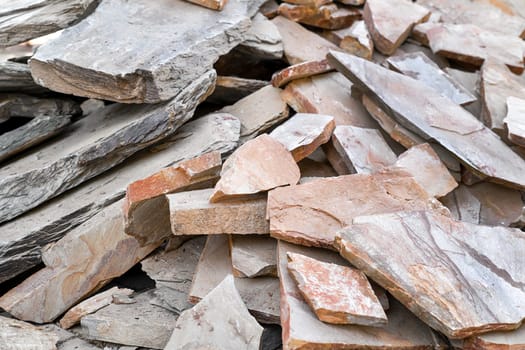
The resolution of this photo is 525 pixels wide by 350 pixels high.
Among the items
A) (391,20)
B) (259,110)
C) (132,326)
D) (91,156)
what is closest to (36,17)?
(91,156)

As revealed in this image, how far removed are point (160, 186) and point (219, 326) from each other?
66 cm

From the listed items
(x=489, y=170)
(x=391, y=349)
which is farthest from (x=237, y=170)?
(x=489, y=170)

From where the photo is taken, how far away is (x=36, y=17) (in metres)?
2.90

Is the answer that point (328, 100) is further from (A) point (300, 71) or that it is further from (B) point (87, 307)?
(B) point (87, 307)

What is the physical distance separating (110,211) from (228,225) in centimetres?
66

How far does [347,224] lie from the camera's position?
211 centimetres

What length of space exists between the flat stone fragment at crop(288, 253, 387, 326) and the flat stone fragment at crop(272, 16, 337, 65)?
167 cm

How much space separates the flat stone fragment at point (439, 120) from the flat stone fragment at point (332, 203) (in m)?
0.37

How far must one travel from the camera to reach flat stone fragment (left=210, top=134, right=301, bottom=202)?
6.99ft

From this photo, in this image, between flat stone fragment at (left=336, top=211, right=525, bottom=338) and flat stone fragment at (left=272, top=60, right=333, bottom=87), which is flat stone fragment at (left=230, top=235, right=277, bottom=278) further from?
flat stone fragment at (left=272, top=60, right=333, bottom=87)

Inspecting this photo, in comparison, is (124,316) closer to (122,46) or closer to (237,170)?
(237,170)

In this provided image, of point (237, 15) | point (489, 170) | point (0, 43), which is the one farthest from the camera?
point (237, 15)

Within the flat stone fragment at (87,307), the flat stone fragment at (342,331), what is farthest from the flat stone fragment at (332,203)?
the flat stone fragment at (87,307)

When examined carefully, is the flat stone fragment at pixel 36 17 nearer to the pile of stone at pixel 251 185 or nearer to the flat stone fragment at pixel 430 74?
the pile of stone at pixel 251 185
